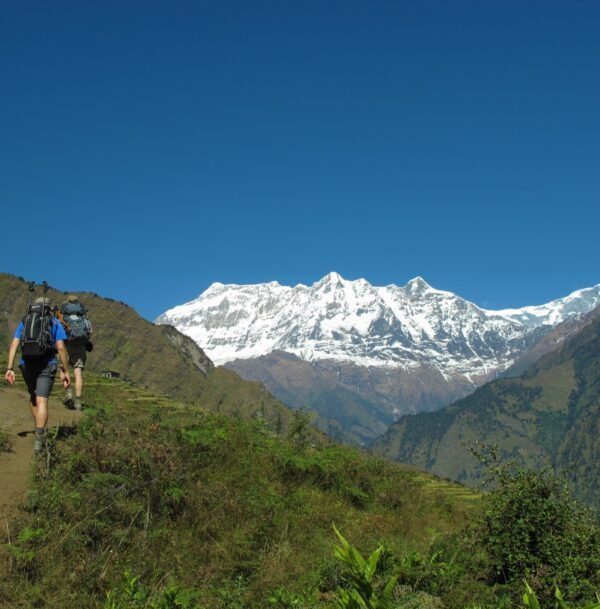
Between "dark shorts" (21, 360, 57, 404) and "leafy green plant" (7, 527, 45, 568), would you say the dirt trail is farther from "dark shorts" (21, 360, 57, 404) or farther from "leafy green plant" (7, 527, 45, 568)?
"dark shorts" (21, 360, 57, 404)

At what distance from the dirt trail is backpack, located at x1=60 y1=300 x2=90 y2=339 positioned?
2.12m

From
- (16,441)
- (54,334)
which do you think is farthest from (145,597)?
(54,334)

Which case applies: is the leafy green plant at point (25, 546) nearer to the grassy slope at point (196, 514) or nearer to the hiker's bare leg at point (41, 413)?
the grassy slope at point (196, 514)

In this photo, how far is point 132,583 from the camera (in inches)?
324

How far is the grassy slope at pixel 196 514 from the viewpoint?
8609mm

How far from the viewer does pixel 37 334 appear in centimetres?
1330

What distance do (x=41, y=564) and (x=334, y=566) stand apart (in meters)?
4.23

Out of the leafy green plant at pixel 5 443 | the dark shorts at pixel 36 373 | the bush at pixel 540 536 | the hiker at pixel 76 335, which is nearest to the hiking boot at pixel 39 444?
the leafy green plant at pixel 5 443

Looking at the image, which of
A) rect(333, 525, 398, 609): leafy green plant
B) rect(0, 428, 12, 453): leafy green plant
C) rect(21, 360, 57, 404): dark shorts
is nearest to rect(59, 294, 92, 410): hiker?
rect(21, 360, 57, 404): dark shorts

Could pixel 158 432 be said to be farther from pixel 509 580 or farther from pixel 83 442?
pixel 509 580

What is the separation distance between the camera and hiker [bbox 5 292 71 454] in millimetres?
13102

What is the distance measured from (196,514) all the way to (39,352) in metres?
5.26

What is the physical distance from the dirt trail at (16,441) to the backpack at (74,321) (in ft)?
6.96

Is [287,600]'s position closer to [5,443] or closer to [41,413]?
[41,413]
